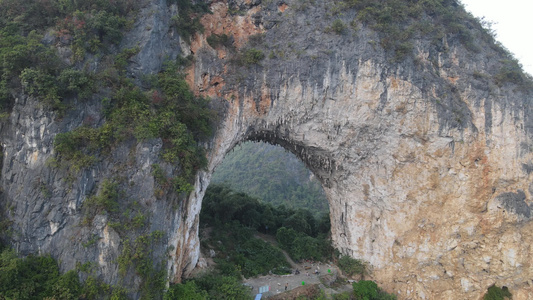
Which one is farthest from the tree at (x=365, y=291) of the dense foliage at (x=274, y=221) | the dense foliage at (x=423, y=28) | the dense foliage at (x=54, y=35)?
the dense foliage at (x=54, y=35)

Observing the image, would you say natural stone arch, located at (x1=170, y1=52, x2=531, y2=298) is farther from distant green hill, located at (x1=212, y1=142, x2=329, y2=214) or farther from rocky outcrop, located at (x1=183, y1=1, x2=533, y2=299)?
distant green hill, located at (x1=212, y1=142, x2=329, y2=214)

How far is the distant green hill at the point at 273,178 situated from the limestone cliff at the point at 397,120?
1879cm

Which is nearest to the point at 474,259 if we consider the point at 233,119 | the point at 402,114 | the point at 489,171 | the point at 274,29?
the point at 489,171

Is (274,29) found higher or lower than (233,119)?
higher

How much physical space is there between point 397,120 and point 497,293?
894 cm

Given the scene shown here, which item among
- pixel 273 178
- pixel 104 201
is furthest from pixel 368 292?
pixel 273 178

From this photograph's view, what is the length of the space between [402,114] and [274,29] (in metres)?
7.24

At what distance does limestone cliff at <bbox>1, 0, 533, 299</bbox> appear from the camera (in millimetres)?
14164

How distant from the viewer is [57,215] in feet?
31.7

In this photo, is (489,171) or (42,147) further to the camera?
(489,171)

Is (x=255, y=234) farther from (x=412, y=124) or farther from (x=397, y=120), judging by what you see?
(x=412, y=124)

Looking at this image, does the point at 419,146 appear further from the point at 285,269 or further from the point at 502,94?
the point at 285,269

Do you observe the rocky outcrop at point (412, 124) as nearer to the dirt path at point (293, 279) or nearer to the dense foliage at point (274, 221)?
the dirt path at point (293, 279)

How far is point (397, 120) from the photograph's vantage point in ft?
49.3
